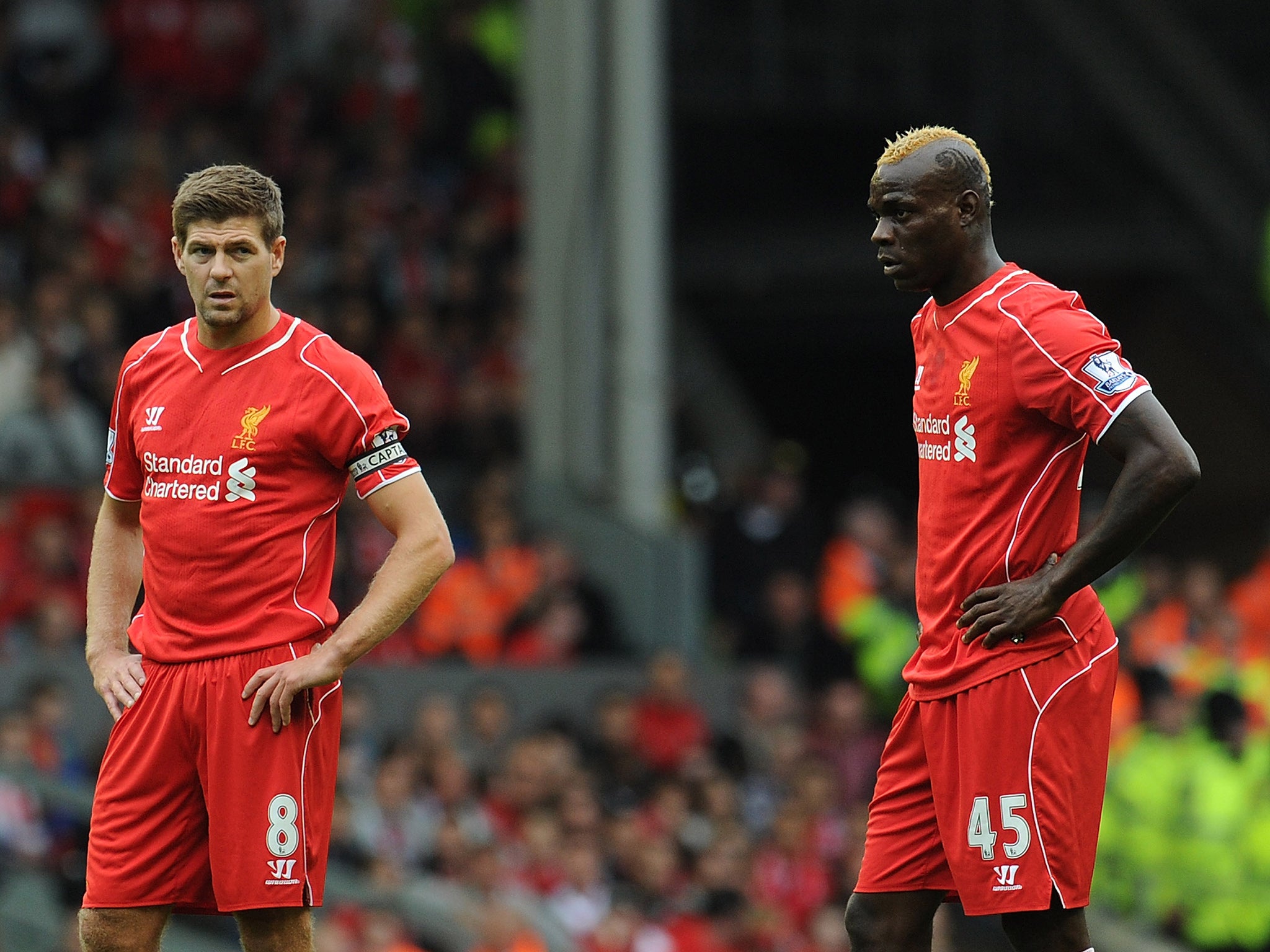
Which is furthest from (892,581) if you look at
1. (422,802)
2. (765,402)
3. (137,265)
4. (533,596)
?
(765,402)

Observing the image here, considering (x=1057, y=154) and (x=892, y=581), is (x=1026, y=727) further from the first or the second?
(x=1057, y=154)

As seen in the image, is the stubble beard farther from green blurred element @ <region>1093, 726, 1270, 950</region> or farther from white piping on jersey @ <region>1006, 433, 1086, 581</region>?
green blurred element @ <region>1093, 726, 1270, 950</region>

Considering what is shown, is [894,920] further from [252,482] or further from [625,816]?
[625,816]

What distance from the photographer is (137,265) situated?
14492mm

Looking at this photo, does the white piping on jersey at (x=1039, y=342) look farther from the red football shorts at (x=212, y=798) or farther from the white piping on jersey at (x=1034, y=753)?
the red football shorts at (x=212, y=798)

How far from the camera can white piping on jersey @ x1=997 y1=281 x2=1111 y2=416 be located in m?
4.78

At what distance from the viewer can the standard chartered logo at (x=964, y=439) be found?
5.00 metres

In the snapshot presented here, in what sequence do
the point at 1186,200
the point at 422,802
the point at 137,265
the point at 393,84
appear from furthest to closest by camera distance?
the point at 1186,200 < the point at 393,84 < the point at 137,265 < the point at 422,802

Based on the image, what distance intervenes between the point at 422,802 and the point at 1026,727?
21.3ft

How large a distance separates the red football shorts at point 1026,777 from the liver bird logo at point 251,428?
1.74m

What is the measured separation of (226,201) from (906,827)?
2.18m

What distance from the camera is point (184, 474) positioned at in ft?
16.7

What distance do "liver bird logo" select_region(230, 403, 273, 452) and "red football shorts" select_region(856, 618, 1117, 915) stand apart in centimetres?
174

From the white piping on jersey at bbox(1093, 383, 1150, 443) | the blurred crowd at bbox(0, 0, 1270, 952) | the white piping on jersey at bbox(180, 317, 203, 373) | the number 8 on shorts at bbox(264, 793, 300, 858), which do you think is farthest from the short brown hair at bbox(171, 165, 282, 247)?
the blurred crowd at bbox(0, 0, 1270, 952)
